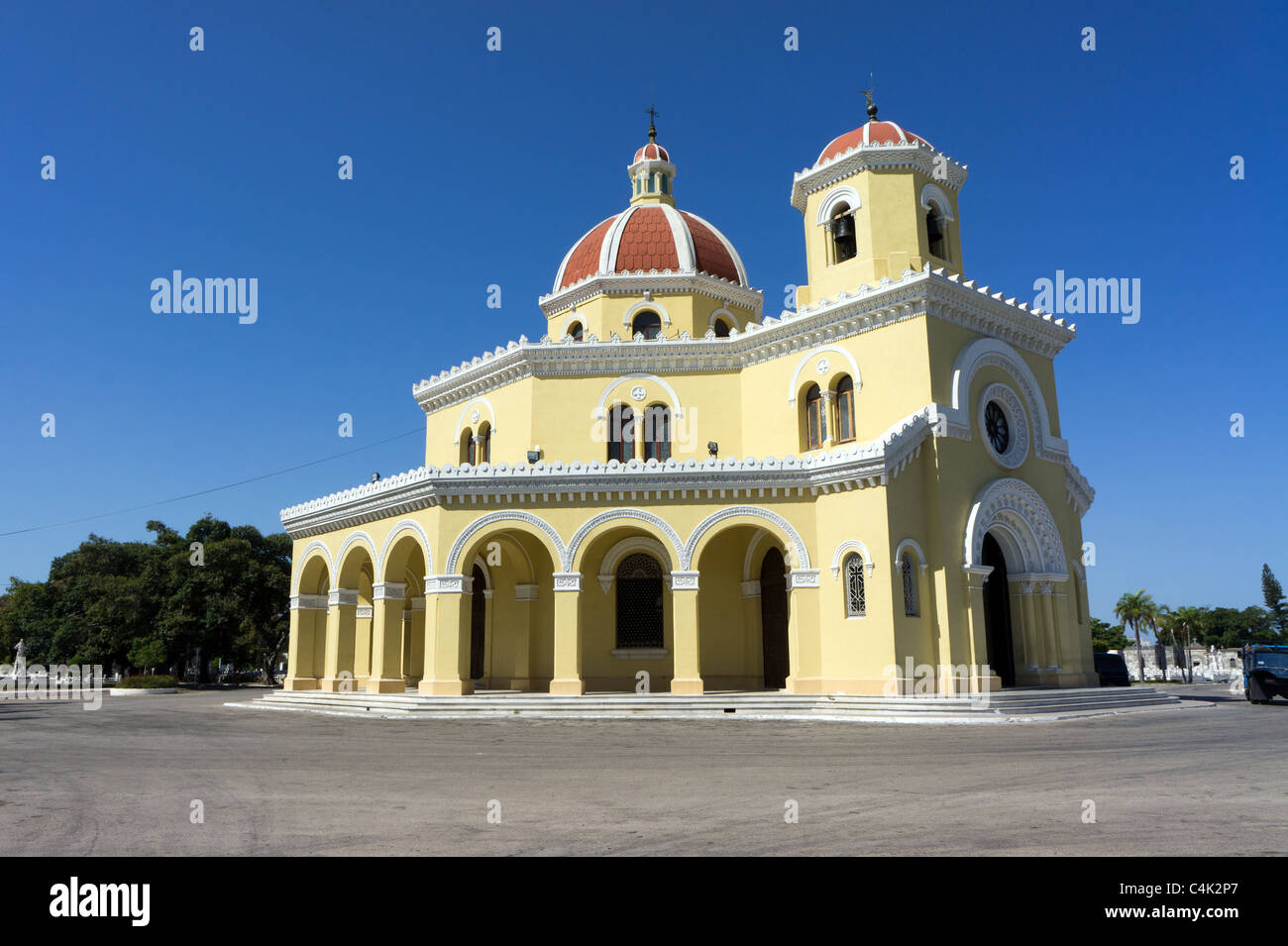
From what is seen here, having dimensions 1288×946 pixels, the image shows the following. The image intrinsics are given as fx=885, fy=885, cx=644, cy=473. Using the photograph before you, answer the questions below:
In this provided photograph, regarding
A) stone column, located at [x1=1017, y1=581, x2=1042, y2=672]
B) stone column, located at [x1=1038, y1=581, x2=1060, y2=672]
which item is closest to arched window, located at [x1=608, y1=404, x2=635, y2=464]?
stone column, located at [x1=1017, y1=581, x2=1042, y2=672]

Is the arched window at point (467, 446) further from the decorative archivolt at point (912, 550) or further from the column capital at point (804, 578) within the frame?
the decorative archivolt at point (912, 550)

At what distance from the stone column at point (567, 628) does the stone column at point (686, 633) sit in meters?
2.13

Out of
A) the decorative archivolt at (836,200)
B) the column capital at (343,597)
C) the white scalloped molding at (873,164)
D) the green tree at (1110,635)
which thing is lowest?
the green tree at (1110,635)

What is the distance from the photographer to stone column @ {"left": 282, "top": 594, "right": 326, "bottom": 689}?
24594 millimetres

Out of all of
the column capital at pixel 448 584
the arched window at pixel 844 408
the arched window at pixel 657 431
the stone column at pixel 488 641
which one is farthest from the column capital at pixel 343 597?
the arched window at pixel 844 408

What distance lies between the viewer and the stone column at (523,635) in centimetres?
2217

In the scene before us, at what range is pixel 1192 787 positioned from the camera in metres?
8.62

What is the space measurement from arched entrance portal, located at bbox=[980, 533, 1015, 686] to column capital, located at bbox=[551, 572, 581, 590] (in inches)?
384

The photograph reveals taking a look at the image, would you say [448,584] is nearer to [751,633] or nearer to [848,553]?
[751,633]

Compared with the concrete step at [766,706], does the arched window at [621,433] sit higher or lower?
higher

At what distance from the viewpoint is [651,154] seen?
29203mm

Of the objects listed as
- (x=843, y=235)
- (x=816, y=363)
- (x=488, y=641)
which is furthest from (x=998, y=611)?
(x=488, y=641)

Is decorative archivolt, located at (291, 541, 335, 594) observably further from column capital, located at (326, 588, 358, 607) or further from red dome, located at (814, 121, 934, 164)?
red dome, located at (814, 121, 934, 164)
